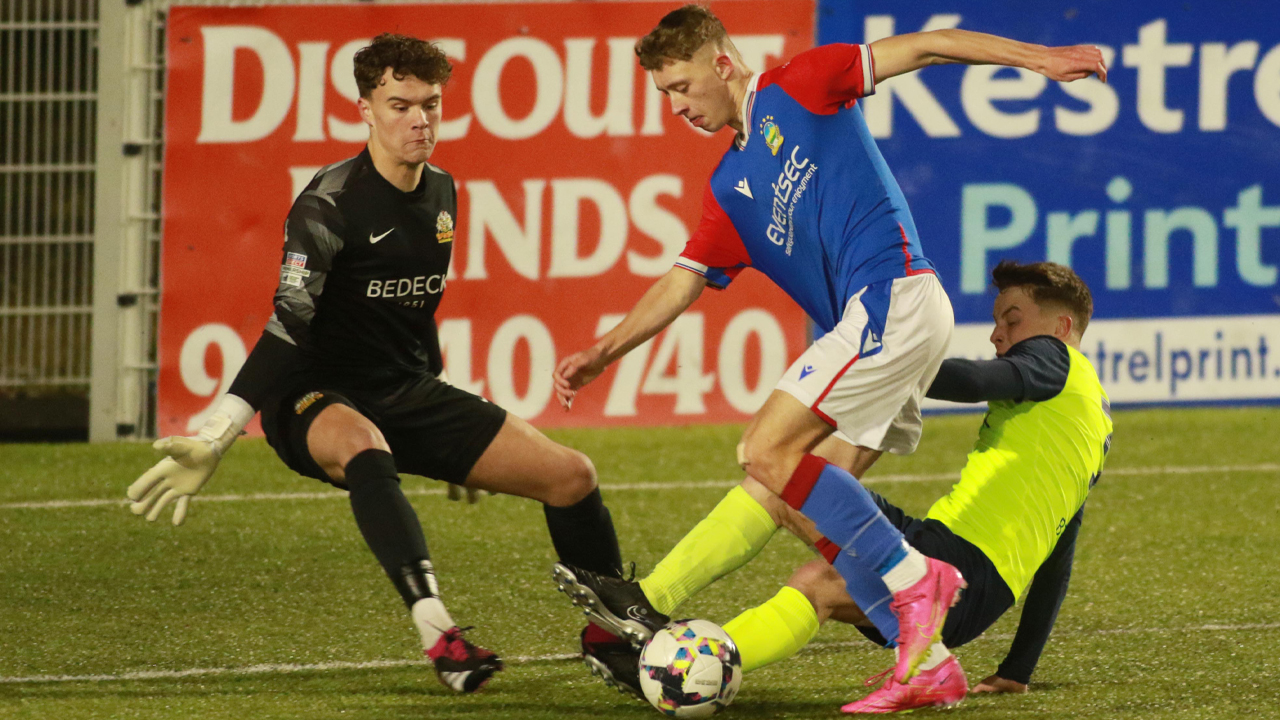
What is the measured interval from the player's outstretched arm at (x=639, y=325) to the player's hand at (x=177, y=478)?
3.00ft

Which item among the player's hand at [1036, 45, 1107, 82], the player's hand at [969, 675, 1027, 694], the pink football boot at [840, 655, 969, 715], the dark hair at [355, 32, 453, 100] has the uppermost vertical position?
the player's hand at [1036, 45, 1107, 82]

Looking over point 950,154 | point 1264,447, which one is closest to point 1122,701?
point 1264,447

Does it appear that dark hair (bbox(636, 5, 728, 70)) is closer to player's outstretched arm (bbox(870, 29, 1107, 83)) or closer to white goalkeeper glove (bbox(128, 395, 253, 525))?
player's outstretched arm (bbox(870, 29, 1107, 83))

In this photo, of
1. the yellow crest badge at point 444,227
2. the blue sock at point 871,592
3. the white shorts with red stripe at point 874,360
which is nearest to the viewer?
the blue sock at point 871,592

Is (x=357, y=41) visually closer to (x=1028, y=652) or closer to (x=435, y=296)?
(x=435, y=296)

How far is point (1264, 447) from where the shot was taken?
25.0 ft

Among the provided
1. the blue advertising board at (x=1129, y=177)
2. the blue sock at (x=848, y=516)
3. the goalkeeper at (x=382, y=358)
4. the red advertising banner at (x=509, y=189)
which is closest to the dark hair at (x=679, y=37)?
the goalkeeper at (x=382, y=358)

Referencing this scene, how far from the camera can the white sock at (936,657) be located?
3.51 meters

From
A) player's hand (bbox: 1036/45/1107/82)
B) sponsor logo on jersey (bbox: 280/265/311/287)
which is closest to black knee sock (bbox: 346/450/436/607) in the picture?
sponsor logo on jersey (bbox: 280/265/311/287)

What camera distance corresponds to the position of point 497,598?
4.95 m

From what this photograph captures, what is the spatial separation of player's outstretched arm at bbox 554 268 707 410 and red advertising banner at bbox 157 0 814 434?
380 cm

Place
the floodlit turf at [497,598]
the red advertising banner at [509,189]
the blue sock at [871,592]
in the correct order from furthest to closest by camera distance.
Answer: the red advertising banner at [509,189] < the floodlit turf at [497,598] < the blue sock at [871,592]

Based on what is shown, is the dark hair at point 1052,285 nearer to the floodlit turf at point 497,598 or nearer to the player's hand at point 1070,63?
the player's hand at point 1070,63

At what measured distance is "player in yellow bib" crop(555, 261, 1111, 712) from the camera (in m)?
3.57
